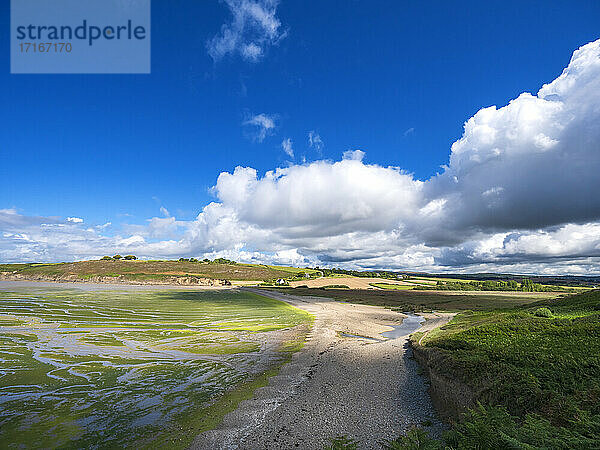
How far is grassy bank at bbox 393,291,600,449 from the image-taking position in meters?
9.28

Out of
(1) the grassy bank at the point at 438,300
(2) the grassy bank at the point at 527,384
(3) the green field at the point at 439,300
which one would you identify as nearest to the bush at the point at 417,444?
(2) the grassy bank at the point at 527,384

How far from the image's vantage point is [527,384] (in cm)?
1291

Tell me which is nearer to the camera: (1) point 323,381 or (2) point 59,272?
(1) point 323,381

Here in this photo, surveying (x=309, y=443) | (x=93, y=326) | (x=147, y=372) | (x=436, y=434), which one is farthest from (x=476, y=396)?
(x=93, y=326)

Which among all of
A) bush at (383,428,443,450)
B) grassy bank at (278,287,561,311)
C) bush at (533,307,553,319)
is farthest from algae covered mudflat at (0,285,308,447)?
grassy bank at (278,287,561,311)

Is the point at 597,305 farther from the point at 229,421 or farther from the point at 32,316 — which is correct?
the point at 32,316

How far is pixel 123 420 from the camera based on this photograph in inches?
558

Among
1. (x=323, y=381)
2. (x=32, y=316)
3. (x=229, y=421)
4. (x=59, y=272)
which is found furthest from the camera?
(x=59, y=272)

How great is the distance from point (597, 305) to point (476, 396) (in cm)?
2174

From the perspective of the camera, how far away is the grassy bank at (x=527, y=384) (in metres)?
9.28

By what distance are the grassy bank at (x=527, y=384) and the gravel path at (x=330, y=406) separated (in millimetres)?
2256

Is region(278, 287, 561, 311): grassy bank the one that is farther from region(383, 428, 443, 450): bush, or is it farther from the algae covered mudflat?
region(383, 428, 443, 450): bush

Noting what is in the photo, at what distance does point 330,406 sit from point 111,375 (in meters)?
14.7

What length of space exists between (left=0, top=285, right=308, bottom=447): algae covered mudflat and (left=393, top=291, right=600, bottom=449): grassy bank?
11859 mm
